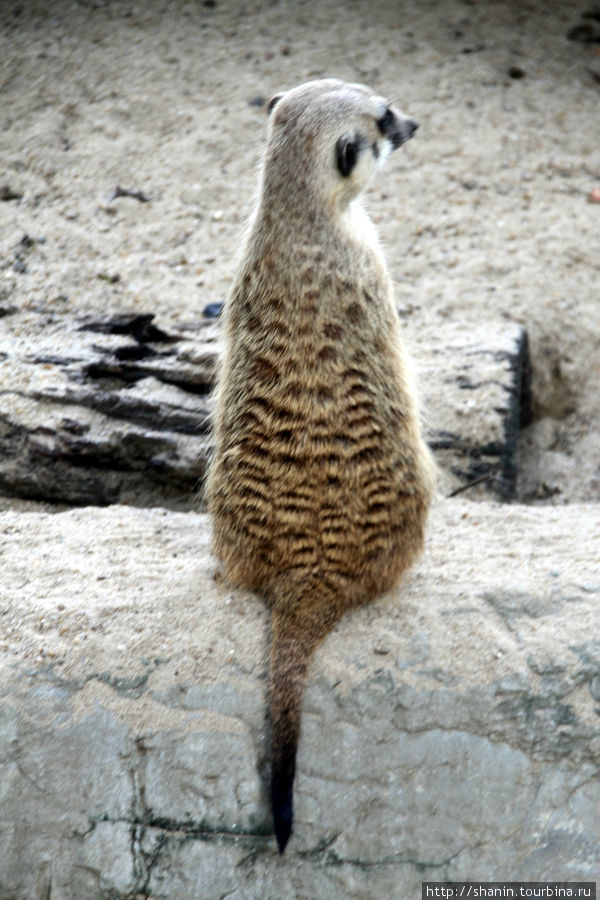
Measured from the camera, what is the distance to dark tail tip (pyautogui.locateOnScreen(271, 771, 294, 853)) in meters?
1.73

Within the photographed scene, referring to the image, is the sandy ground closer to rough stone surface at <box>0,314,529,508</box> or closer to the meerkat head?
rough stone surface at <box>0,314,529,508</box>

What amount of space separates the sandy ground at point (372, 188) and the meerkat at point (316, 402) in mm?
1214

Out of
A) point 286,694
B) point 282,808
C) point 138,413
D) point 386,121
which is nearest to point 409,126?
point 386,121

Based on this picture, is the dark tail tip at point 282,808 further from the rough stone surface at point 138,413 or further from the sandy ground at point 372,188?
the sandy ground at point 372,188

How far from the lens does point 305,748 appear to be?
186cm

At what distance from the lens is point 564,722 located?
1.90 meters

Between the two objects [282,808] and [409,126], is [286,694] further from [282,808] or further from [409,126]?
[409,126]

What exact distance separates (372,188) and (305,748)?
2.64 m

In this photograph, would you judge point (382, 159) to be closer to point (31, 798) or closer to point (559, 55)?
point (31, 798)

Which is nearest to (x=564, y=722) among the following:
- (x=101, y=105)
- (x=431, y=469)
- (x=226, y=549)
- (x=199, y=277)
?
(x=431, y=469)

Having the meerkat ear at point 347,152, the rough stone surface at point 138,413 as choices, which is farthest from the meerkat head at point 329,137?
the rough stone surface at point 138,413

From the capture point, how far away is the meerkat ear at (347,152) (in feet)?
6.78

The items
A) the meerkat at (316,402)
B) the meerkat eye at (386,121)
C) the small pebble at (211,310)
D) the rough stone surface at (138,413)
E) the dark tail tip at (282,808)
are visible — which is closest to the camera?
the dark tail tip at (282,808)

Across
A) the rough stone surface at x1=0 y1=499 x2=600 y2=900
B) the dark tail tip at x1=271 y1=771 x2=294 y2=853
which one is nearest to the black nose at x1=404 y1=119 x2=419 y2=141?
the rough stone surface at x1=0 y1=499 x2=600 y2=900
